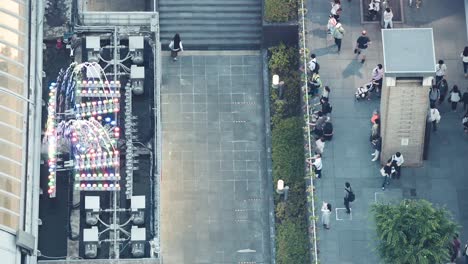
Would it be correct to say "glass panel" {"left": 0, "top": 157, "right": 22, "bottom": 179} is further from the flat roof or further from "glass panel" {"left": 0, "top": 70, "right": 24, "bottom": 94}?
the flat roof

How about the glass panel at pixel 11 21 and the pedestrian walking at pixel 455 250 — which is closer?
the pedestrian walking at pixel 455 250

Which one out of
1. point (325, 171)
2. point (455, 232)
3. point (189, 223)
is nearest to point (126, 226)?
point (189, 223)

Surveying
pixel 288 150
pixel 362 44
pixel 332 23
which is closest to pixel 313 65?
pixel 332 23

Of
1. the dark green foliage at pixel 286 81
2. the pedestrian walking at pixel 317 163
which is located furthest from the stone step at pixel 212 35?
the pedestrian walking at pixel 317 163

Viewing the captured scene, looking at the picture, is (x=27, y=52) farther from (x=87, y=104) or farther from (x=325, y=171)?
(x=325, y=171)

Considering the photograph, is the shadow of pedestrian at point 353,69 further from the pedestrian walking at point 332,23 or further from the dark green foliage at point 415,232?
the dark green foliage at point 415,232
